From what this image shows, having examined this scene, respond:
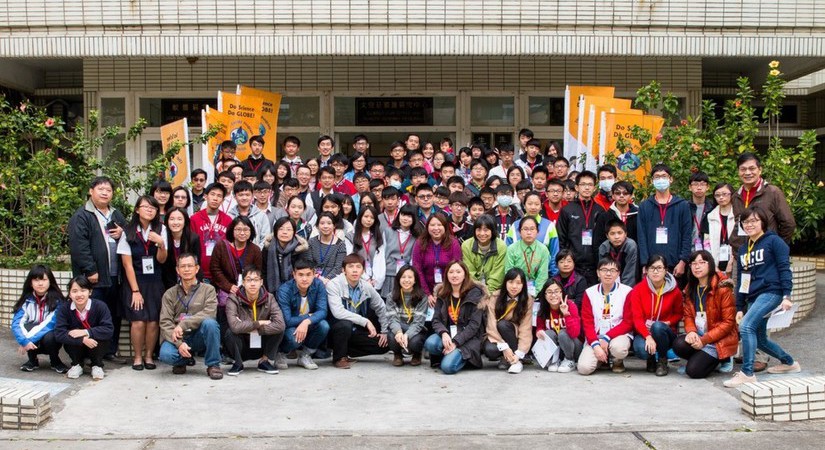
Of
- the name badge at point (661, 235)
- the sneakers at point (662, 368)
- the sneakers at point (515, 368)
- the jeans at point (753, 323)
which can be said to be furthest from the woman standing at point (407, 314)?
the jeans at point (753, 323)

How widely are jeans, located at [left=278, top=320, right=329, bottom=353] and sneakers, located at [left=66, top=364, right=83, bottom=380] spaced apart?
5.89 feet

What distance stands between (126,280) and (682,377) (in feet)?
17.1

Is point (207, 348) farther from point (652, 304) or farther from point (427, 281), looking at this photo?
point (652, 304)

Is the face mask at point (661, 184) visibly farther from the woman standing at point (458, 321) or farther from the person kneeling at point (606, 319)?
the woman standing at point (458, 321)

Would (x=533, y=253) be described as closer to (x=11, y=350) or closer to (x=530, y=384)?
(x=530, y=384)

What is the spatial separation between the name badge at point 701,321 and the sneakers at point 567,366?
1.19m

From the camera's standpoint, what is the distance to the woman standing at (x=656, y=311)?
826cm

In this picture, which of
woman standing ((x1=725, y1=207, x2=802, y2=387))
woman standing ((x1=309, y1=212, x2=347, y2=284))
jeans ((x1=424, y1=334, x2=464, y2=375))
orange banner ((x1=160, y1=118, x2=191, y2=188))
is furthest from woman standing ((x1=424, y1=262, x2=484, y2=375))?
orange banner ((x1=160, y1=118, x2=191, y2=188))

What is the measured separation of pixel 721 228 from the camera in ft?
29.4

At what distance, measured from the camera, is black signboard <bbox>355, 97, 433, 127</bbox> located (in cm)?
1467

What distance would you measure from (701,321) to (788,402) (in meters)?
1.73

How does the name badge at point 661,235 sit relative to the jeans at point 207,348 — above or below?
above

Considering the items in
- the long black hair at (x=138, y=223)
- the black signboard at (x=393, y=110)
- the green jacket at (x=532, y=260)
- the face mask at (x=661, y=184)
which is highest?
the black signboard at (x=393, y=110)

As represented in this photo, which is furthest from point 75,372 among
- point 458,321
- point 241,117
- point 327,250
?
point 241,117
